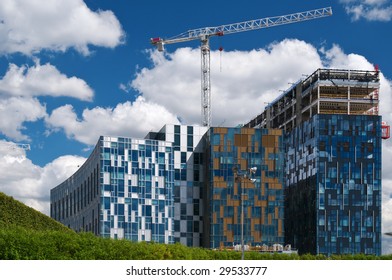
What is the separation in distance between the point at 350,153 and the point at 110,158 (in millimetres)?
66734

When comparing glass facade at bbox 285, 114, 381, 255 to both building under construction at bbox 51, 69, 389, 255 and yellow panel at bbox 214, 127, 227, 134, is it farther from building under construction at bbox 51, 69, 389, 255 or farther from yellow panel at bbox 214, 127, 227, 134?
yellow panel at bbox 214, 127, 227, 134

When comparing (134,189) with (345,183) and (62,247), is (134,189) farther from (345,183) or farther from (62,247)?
(62,247)

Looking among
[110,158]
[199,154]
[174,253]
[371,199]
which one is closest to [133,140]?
[110,158]

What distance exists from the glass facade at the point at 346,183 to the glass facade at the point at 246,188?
949 inches

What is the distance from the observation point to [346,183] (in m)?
192

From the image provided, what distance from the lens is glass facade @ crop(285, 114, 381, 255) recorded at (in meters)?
189

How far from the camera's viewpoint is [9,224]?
210 feet

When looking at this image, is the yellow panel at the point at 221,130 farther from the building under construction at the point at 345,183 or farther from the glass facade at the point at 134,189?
the building under construction at the point at 345,183

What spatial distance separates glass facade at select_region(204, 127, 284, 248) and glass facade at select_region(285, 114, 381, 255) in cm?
2410

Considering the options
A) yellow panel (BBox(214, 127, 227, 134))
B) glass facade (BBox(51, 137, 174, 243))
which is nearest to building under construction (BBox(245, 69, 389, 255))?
yellow panel (BBox(214, 127, 227, 134))

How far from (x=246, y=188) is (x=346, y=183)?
35.6 meters

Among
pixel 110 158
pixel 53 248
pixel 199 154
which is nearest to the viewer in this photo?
pixel 53 248
